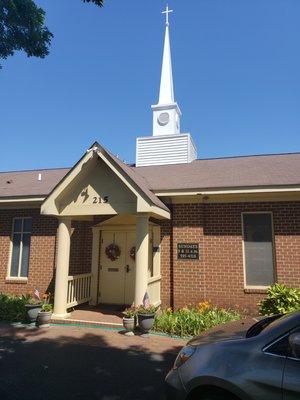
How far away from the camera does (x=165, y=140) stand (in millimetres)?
18781

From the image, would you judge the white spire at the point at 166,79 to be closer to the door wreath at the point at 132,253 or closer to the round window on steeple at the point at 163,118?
the round window on steeple at the point at 163,118

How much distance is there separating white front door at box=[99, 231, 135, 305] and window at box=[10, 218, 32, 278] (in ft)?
9.33

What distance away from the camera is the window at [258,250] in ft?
29.4

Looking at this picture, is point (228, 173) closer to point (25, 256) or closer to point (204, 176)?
point (204, 176)

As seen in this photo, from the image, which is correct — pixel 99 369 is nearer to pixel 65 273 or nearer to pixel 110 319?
pixel 110 319

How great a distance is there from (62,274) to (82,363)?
3.58m

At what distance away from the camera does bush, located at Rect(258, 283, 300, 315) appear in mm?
7043

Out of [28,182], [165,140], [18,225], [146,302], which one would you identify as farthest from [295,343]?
[165,140]

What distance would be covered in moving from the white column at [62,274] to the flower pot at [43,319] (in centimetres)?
29

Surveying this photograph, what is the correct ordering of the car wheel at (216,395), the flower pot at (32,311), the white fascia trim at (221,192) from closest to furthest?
the car wheel at (216,395) → the flower pot at (32,311) → the white fascia trim at (221,192)

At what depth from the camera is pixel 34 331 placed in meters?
7.82

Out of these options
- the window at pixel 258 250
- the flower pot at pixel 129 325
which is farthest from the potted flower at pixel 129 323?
the window at pixel 258 250

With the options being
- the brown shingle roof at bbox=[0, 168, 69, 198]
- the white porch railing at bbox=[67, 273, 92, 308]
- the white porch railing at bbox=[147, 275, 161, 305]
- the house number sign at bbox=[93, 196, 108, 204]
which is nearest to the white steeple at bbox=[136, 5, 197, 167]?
the brown shingle roof at bbox=[0, 168, 69, 198]

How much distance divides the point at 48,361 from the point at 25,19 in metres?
7.97
